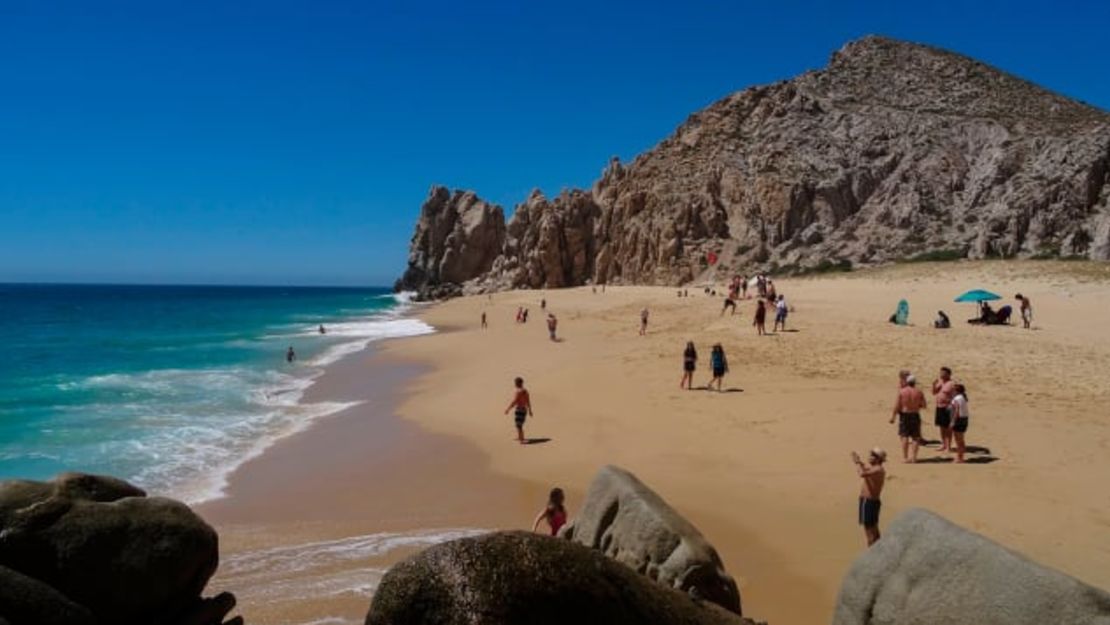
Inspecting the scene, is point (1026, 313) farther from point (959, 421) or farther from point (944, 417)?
point (959, 421)

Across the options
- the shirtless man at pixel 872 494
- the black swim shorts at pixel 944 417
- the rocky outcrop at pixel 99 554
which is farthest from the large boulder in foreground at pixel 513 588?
the black swim shorts at pixel 944 417

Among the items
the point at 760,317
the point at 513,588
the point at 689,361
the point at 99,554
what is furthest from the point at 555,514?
the point at 760,317

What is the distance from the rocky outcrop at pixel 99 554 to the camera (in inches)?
203

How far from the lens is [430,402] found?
22031mm

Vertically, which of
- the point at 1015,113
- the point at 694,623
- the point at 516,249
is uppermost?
the point at 1015,113

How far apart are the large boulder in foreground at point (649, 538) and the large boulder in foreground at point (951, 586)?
950 mm

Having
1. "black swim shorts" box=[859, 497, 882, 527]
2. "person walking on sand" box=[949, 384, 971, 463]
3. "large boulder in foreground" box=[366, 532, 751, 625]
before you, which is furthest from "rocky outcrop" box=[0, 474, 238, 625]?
"person walking on sand" box=[949, 384, 971, 463]

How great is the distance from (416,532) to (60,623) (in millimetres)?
5986

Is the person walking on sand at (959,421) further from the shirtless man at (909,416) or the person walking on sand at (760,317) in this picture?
the person walking on sand at (760,317)

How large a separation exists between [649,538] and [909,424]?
824 centimetres

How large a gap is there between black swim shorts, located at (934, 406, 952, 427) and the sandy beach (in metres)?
0.58

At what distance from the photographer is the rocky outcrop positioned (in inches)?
203

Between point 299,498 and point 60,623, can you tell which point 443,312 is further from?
point 60,623

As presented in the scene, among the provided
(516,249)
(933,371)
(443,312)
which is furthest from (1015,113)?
(933,371)
